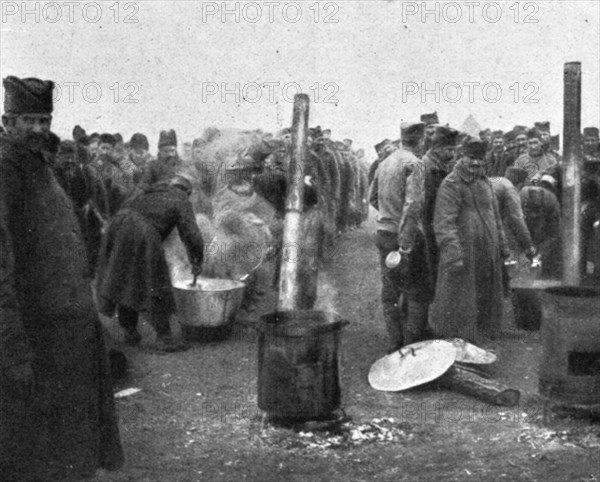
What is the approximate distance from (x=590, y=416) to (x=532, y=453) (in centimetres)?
72

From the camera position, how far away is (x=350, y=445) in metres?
5.44

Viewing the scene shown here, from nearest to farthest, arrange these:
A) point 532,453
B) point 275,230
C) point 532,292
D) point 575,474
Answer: point 575,474, point 532,453, point 532,292, point 275,230

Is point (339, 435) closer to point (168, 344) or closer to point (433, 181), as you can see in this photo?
point (168, 344)

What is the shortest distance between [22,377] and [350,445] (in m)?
2.60

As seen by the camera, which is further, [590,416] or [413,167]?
[413,167]

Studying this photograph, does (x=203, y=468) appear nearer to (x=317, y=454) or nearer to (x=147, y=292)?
(x=317, y=454)

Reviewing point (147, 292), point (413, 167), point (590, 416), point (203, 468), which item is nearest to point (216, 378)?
point (147, 292)

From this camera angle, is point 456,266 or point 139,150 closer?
point 456,266

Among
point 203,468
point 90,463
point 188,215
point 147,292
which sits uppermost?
point 188,215

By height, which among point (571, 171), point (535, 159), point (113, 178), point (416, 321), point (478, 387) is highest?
point (535, 159)

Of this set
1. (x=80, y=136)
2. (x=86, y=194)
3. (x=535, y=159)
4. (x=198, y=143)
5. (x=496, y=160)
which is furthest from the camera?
(x=496, y=160)

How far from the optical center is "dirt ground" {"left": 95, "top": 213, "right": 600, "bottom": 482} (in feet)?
16.4

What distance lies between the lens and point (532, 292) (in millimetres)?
8477

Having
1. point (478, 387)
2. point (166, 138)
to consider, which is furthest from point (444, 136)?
point (166, 138)
